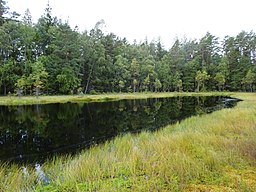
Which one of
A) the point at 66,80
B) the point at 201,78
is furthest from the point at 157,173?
the point at 201,78

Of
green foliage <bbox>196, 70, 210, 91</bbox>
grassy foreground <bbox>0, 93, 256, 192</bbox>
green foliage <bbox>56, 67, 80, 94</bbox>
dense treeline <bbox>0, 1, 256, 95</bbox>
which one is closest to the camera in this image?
grassy foreground <bbox>0, 93, 256, 192</bbox>

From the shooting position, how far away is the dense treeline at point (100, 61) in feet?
135

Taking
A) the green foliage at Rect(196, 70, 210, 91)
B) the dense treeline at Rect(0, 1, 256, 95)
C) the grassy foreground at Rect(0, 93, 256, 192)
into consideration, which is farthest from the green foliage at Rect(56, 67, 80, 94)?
the grassy foreground at Rect(0, 93, 256, 192)

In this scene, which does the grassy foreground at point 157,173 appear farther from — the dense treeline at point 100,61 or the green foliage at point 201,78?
the green foliage at point 201,78

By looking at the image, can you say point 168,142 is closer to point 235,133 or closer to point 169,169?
point 169,169

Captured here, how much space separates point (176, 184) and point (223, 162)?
201cm

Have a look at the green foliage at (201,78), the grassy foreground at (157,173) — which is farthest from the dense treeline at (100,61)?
the grassy foreground at (157,173)

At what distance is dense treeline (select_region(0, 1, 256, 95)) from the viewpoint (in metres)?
41.3

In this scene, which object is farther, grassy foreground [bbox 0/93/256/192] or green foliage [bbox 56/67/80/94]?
green foliage [bbox 56/67/80/94]

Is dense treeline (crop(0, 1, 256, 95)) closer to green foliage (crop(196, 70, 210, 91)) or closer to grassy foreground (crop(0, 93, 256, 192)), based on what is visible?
green foliage (crop(196, 70, 210, 91))

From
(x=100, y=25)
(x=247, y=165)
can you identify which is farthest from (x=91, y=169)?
(x=100, y=25)

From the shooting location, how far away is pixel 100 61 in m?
50.5

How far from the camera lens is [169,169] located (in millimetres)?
5094

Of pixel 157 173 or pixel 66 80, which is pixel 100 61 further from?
pixel 157 173
